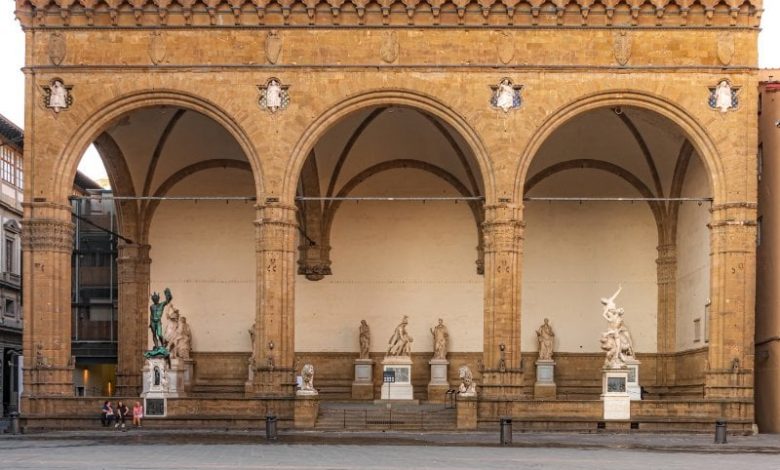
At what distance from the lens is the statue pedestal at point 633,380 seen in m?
37.0

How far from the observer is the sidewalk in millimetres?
29484

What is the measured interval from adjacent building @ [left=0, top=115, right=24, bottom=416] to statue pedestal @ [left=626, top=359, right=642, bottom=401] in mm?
25951

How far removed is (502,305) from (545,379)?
804cm

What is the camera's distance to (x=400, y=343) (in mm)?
42562

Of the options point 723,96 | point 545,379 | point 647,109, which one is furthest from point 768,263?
point 545,379

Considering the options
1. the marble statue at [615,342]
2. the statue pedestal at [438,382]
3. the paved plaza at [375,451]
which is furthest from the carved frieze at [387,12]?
the statue pedestal at [438,382]

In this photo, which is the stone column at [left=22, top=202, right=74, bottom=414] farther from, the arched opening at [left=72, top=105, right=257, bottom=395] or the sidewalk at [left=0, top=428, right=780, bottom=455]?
the arched opening at [left=72, top=105, right=257, bottom=395]

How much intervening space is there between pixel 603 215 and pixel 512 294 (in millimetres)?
9789

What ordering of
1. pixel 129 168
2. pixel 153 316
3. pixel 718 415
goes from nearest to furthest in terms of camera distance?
pixel 718 415
pixel 153 316
pixel 129 168

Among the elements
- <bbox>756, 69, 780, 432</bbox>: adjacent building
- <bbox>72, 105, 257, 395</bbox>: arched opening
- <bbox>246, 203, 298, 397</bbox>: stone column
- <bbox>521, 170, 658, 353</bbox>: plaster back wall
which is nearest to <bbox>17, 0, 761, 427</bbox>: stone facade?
<bbox>246, 203, 298, 397</bbox>: stone column

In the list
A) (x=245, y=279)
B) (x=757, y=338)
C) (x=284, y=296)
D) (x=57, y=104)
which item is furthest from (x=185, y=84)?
(x=757, y=338)

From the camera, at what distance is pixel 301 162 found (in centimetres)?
3644

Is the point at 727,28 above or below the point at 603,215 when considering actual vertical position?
above

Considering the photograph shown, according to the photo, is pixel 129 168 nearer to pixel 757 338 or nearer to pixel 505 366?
pixel 505 366
